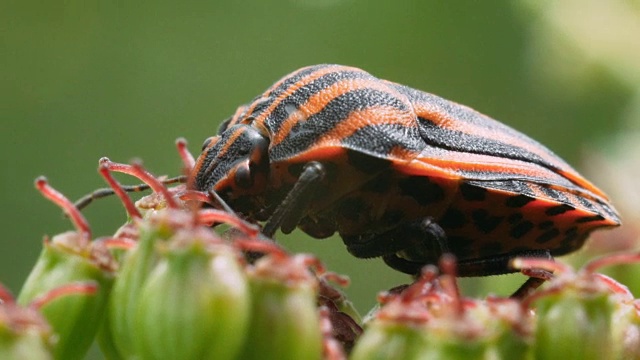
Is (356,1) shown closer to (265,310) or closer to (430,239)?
(430,239)

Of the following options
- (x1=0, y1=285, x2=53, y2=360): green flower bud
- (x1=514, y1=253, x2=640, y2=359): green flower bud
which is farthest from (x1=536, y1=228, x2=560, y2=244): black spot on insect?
(x1=0, y1=285, x2=53, y2=360): green flower bud

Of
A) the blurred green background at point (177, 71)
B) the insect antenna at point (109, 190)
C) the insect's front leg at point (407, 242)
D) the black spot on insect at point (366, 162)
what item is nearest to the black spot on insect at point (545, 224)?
the insect's front leg at point (407, 242)

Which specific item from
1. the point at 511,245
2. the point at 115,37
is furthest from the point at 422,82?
the point at 511,245

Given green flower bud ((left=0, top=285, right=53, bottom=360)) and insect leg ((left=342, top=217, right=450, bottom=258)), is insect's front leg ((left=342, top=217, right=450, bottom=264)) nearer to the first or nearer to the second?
insect leg ((left=342, top=217, right=450, bottom=258))

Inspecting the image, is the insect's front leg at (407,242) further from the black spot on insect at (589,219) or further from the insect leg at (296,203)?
the black spot on insect at (589,219)

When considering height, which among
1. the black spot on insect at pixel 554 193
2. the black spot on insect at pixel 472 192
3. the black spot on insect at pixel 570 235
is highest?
the black spot on insect at pixel 472 192
